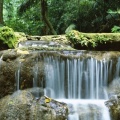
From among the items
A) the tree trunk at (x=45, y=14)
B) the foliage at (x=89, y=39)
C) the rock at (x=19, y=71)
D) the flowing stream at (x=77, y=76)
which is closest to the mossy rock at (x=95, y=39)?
the foliage at (x=89, y=39)

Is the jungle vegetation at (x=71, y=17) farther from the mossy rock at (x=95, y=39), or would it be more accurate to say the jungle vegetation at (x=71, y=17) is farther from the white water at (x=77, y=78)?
the white water at (x=77, y=78)

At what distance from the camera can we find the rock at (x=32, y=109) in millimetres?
6199

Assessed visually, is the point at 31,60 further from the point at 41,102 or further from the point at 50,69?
the point at 41,102

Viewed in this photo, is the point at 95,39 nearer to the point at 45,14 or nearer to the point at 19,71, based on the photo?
the point at 19,71

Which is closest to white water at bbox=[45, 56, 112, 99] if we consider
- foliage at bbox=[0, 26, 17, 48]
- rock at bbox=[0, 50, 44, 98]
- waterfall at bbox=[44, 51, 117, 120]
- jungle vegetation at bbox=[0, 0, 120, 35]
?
waterfall at bbox=[44, 51, 117, 120]

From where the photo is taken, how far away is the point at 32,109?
248 inches

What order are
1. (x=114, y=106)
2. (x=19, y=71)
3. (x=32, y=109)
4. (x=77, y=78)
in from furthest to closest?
(x=77, y=78), (x=19, y=71), (x=114, y=106), (x=32, y=109)

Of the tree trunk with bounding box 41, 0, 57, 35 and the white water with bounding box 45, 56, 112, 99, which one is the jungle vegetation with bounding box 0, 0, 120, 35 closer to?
the tree trunk with bounding box 41, 0, 57, 35

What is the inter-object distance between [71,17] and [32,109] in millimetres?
9797

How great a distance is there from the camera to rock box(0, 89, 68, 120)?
244 inches

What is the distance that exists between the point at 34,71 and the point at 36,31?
11.4 meters

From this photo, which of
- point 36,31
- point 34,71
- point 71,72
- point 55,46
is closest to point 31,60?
point 34,71

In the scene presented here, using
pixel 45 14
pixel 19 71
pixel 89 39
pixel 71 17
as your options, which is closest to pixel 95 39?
pixel 89 39

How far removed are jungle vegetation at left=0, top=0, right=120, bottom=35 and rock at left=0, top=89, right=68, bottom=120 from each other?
6.65 m
